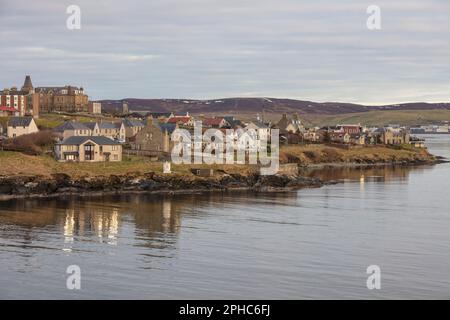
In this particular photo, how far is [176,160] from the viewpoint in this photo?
2702 inches

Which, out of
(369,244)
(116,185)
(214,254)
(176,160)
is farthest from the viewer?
(176,160)

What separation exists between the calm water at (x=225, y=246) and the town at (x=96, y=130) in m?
11.0

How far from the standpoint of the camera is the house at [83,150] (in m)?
64.3

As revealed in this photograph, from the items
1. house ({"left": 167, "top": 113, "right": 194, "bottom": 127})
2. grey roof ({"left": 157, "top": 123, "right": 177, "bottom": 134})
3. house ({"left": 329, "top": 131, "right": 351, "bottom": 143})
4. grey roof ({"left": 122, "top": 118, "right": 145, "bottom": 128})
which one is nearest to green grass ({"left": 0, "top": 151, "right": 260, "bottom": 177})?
grey roof ({"left": 157, "top": 123, "right": 177, "bottom": 134})

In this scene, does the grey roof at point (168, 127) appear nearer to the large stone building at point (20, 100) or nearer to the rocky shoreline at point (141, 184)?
the rocky shoreline at point (141, 184)

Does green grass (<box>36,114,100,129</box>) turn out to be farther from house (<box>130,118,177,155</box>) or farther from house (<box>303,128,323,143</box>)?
house (<box>303,128,323,143</box>)

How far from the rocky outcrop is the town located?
5936 mm

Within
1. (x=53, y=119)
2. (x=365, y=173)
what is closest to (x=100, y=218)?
(x=365, y=173)

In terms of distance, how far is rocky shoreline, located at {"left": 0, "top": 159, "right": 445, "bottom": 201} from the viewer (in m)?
55.6

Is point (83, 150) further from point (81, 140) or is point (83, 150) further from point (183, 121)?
point (183, 121)
